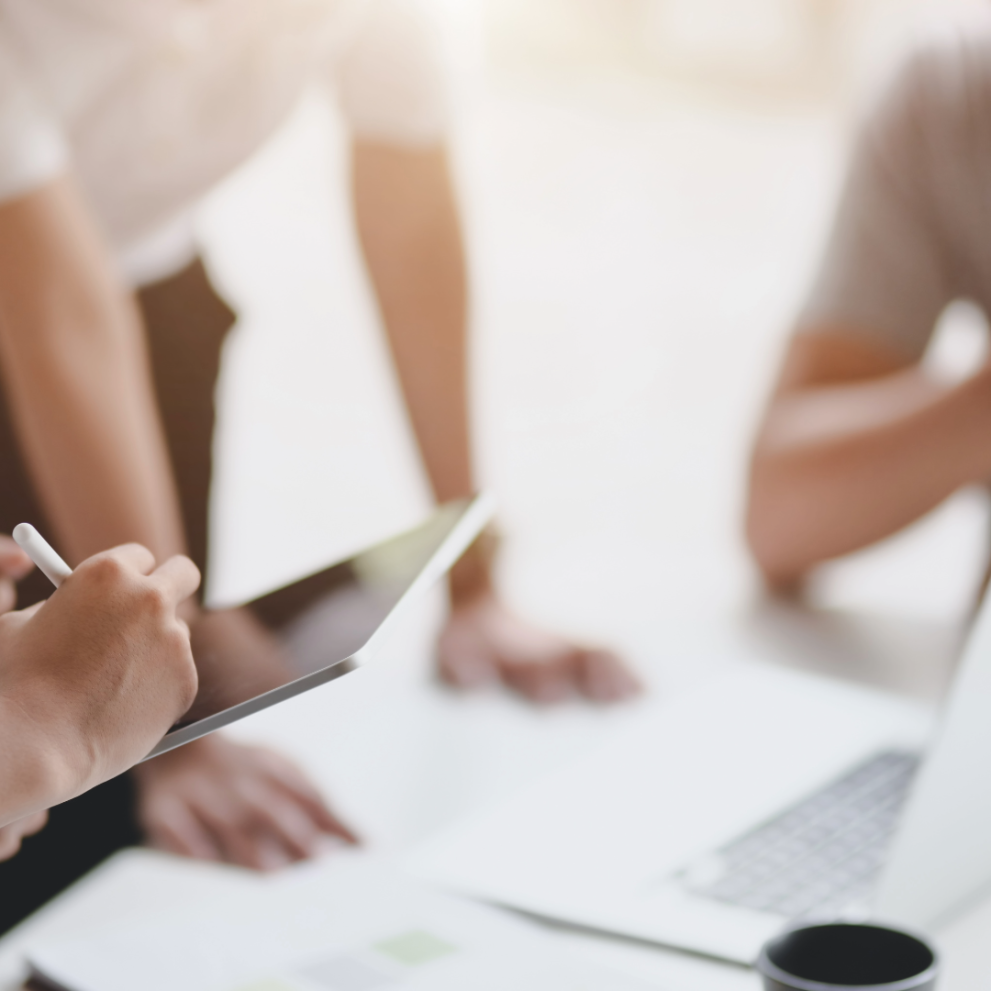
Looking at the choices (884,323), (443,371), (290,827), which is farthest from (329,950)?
(884,323)

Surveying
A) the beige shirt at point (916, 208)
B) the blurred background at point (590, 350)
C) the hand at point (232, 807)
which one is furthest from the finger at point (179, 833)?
the beige shirt at point (916, 208)

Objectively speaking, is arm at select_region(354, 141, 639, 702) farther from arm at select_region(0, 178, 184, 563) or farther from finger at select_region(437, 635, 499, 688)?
arm at select_region(0, 178, 184, 563)

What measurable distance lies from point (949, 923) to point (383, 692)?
1.62 ft

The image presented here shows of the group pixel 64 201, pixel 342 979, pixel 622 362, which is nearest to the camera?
pixel 342 979

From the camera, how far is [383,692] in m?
0.89

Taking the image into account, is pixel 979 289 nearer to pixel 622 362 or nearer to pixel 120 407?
pixel 622 362

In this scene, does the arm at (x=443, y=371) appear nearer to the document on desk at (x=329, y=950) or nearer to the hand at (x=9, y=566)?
the document on desk at (x=329, y=950)

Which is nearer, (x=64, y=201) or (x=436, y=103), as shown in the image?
(x=64, y=201)

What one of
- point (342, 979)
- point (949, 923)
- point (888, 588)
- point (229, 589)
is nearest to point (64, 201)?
point (229, 589)

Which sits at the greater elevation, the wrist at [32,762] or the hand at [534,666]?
the wrist at [32,762]

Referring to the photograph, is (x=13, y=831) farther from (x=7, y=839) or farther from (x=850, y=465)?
(x=850, y=465)

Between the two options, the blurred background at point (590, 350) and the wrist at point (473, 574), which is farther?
the wrist at point (473, 574)

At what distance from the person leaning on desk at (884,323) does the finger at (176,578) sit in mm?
824

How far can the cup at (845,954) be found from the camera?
385mm
